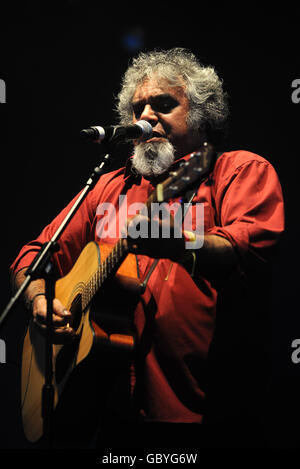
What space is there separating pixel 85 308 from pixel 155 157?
2.66ft

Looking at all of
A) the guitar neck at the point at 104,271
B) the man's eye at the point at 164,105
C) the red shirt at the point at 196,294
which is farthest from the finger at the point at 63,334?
the man's eye at the point at 164,105

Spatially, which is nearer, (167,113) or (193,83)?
(167,113)

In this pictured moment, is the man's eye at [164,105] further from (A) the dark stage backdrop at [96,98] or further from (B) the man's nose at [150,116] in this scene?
(A) the dark stage backdrop at [96,98]

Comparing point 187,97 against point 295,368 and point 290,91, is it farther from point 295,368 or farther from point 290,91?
point 295,368

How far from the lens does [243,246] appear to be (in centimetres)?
156

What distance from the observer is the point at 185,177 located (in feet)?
4.67

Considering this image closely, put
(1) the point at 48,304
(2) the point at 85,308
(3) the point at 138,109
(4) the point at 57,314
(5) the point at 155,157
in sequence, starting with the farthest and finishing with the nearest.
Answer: (3) the point at 138,109, (5) the point at 155,157, (4) the point at 57,314, (2) the point at 85,308, (1) the point at 48,304

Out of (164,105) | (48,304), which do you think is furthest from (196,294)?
(164,105)

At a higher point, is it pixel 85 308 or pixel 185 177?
pixel 185 177

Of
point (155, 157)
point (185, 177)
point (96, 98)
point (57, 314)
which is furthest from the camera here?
point (96, 98)

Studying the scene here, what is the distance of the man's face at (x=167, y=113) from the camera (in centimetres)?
228

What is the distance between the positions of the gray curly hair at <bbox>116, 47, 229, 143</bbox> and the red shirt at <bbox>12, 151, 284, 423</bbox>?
51 cm

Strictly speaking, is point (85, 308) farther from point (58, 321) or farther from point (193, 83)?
point (193, 83)
